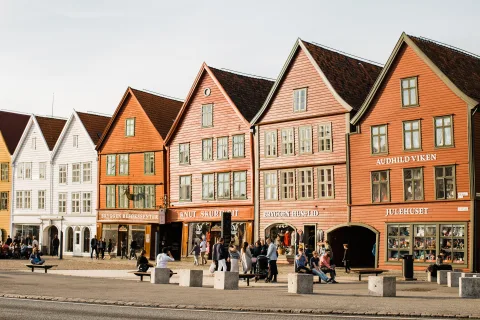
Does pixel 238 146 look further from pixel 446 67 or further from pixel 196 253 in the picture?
pixel 446 67

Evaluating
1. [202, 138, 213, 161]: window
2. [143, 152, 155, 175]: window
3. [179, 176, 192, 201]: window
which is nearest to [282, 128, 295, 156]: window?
[202, 138, 213, 161]: window

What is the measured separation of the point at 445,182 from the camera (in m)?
38.0

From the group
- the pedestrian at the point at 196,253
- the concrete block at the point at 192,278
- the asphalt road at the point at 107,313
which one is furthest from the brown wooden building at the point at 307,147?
the asphalt road at the point at 107,313

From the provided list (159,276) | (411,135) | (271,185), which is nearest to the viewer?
(159,276)

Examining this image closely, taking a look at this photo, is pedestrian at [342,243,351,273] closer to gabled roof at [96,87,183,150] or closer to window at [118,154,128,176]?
gabled roof at [96,87,183,150]

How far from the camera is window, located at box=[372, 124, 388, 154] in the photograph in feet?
134

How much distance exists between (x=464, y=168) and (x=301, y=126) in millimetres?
10753

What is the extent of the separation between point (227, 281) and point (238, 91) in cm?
2519

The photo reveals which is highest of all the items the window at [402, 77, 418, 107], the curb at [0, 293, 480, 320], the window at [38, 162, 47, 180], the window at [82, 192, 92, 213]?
the window at [402, 77, 418, 107]

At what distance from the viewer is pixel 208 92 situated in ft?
165

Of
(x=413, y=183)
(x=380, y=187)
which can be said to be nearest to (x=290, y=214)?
(x=380, y=187)

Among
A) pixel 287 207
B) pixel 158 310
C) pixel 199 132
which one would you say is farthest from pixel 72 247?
pixel 158 310

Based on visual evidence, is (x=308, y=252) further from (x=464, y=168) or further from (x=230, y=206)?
(x=230, y=206)

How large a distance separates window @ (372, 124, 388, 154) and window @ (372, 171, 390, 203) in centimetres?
125
